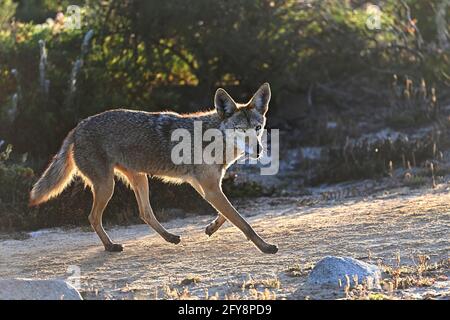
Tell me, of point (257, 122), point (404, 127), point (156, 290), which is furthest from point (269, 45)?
point (156, 290)

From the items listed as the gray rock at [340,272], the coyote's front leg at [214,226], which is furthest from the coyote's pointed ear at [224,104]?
the gray rock at [340,272]

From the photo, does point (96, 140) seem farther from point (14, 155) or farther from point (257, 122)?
point (14, 155)

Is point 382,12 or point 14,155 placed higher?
point 382,12

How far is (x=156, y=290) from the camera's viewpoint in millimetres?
6906

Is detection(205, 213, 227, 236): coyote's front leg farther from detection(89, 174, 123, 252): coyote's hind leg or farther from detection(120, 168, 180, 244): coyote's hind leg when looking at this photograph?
detection(89, 174, 123, 252): coyote's hind leg

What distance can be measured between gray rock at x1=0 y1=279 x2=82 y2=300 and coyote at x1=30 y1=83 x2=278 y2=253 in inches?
94.6

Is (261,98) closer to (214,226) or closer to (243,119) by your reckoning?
(243,119)

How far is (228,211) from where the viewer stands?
8.47 meters

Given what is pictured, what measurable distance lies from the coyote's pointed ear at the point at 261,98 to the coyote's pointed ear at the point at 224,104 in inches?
8.6

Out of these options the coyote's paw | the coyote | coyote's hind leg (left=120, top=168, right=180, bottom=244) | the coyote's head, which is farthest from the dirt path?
the coyote's head

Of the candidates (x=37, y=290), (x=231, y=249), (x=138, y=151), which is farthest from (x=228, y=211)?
(x=37, y=290)

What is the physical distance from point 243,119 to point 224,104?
0.25 meters

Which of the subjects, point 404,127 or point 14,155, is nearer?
point 14,155
